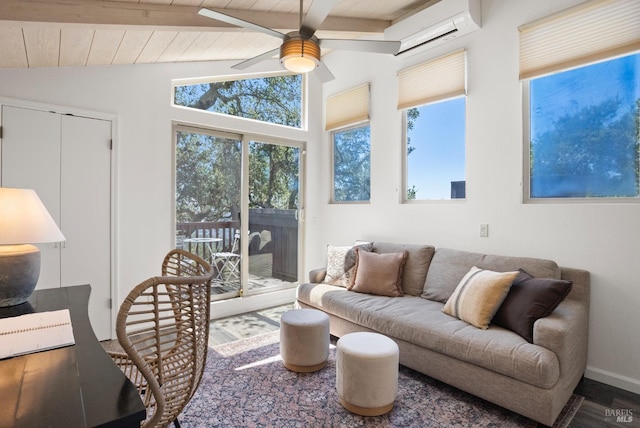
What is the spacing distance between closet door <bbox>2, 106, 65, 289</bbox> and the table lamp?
1.47 metres

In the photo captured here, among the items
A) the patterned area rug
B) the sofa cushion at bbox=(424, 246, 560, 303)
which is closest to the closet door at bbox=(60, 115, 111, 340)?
the patterned area rug

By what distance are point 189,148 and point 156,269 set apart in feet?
4.31

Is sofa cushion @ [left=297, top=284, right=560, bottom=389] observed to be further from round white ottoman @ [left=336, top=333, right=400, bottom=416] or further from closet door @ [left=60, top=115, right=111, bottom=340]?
closet door @ [left=60, top=115, right=111, bottom=340]

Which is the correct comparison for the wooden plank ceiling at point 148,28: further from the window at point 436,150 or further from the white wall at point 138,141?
the window at point 436,150

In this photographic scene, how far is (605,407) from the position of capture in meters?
2.17

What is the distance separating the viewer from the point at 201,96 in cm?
383

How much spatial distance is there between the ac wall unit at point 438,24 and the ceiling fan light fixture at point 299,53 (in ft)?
5.12

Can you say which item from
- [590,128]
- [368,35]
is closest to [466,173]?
[590,128]

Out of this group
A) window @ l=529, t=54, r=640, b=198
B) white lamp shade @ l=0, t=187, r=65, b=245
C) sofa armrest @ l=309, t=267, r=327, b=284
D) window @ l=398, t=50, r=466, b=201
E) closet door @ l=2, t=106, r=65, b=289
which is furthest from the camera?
sofa armrest @ l=309, t=267, r=327, b=284

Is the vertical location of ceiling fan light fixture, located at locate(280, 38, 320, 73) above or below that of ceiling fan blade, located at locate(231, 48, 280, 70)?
below

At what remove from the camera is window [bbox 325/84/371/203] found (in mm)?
4234

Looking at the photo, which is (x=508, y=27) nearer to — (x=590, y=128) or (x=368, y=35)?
(x=590, y=128)

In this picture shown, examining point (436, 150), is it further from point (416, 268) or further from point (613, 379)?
point (613, 379)

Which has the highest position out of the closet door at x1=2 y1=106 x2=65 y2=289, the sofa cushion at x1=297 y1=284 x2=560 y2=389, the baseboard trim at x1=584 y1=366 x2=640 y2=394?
the closet door at x1=2 y1=106 x2=65 y2=289
